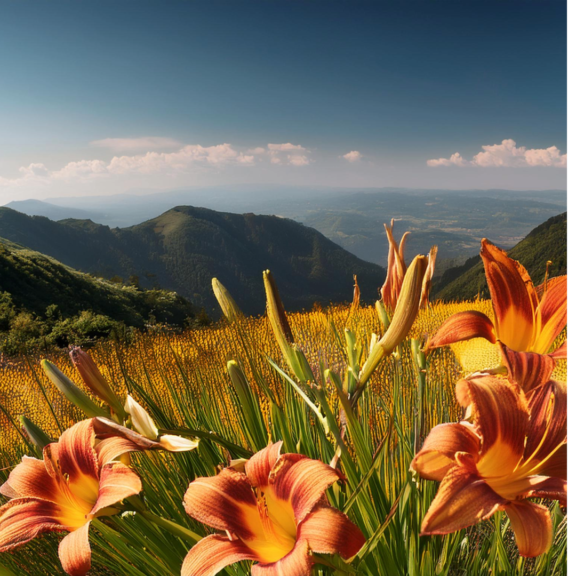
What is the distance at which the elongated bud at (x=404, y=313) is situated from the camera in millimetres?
486

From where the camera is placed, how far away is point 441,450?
33cm

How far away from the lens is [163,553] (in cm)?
55

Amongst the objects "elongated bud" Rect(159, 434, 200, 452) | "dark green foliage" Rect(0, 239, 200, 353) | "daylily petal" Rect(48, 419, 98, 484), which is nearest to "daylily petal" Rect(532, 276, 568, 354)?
"elongated bud" Rect(159, 434, 200, 452)

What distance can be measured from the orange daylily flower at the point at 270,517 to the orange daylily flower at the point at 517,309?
0.68 feet

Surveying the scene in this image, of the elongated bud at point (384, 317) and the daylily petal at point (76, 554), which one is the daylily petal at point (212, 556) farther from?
the elongated bud at point (384, 317)

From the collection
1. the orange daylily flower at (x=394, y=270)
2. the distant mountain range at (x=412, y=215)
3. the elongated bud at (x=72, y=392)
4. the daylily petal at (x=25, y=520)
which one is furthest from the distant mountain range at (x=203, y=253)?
the daylily petal at (x=25, y=520)

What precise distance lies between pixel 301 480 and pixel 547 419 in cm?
23

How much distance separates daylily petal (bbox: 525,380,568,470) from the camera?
36cm

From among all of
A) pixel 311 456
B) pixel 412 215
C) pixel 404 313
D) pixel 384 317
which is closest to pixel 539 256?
pixel 384 317

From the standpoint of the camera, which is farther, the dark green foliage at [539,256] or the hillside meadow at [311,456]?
the dark green foliage at [539,256]

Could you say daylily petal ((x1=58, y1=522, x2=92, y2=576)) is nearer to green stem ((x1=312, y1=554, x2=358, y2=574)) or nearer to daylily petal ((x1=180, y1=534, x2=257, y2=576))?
daylily petal ((x1=180, y1=534, x2=257, y2=576))

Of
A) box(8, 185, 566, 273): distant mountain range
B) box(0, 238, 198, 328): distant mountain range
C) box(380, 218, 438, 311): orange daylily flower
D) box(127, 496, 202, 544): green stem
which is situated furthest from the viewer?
box(8, 185, 566, 273): distant mountain range
